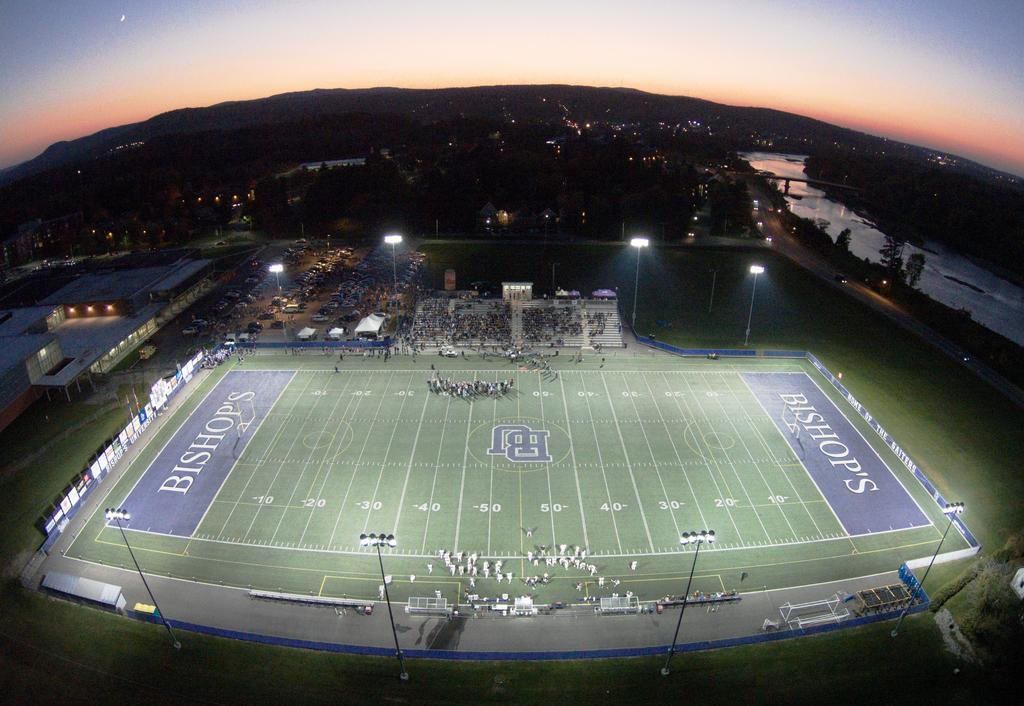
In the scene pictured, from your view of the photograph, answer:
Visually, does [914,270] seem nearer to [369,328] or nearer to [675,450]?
[675,450]

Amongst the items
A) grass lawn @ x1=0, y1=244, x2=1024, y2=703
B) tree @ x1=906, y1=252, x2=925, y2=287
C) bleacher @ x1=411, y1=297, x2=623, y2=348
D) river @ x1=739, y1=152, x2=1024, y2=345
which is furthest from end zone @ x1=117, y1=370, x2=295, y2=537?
river @ x1=739, y1=152, x2=1024, y2=345

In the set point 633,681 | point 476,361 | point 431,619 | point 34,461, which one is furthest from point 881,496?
point 34,461

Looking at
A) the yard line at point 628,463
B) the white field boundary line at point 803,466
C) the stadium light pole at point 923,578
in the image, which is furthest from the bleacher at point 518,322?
the stadium light pole at point 923,578

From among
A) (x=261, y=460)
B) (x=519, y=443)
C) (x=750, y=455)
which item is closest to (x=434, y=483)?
(x=519, y=443)

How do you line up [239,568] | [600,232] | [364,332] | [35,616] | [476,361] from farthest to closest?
[600,232] < [364,332] < [476,361] < [239,568] < [35,616]

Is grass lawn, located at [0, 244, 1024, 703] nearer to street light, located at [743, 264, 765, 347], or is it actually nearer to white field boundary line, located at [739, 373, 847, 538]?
white field boundary line, located at [739, 373, 847, 538]

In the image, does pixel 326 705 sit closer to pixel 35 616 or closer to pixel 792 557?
pixel 35 616
